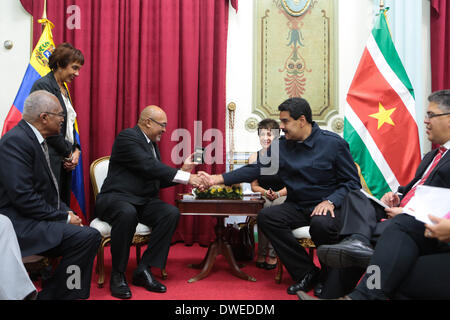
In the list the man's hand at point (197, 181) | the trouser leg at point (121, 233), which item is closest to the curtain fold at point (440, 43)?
the man's hand at point (197, 181)

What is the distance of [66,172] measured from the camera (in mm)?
3254

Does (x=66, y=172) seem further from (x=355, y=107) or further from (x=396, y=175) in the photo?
(x=396, y=175)

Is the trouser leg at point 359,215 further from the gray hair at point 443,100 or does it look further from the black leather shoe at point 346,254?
the gray hair at point 443,100

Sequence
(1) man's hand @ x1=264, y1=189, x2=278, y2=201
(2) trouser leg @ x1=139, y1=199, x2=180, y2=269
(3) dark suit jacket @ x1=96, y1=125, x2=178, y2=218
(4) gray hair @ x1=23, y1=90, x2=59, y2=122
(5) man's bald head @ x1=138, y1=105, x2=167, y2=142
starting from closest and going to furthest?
(4) gray hair @ x1=23, y1=90, x2=59, y2=122, (2) trouser leg @ x1=139, y1=199, x2=180, y2=269, (3) dark suit jacket @ x1=96, y1=125, x2=178, y2=218, (5) man's bald head @ x1=138, y1=105, x2=167, y2=142, (1) man's hand @ x1=264, y1=189, x2=278, y2=201

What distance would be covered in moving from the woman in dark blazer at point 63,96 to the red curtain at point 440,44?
147 inches

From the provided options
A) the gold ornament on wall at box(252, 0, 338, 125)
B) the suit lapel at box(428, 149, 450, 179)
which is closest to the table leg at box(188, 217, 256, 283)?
the suit lapel at box(428, 149, 450, 179)

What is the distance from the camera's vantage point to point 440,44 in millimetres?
4285

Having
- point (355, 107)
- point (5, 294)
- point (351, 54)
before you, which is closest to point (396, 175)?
point (355, 107)

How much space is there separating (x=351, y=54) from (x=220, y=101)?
1.61m

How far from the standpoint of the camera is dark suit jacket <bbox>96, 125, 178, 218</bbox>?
302 cm

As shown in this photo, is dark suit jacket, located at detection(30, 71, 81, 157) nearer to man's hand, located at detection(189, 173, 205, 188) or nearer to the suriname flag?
man's hand, located at detection(189, 173, 205, 188)

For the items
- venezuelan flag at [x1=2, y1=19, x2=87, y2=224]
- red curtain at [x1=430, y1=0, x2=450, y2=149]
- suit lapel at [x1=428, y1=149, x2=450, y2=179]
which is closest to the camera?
suit lapel at [x1=428, y1=149, x2=450, y2=179]

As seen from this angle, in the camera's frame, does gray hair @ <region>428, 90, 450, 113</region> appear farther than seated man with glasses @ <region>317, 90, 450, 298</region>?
Yes

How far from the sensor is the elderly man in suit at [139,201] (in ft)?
9.05
